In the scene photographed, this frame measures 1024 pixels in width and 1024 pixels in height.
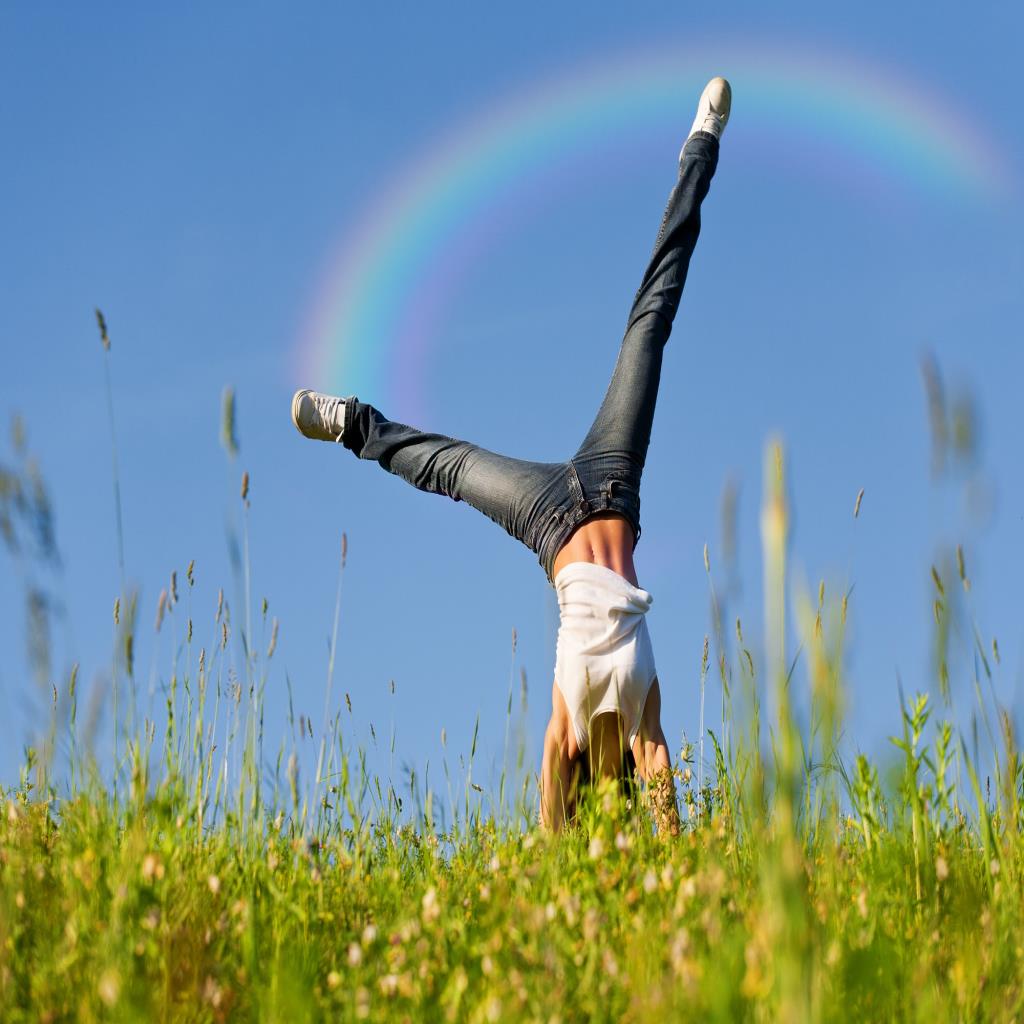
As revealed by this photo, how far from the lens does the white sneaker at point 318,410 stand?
295 inches

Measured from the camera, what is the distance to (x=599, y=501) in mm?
6094

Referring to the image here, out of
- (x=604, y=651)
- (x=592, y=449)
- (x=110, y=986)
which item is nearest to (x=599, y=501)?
(x=592, y=449)

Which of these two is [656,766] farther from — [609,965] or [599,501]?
[609,965]

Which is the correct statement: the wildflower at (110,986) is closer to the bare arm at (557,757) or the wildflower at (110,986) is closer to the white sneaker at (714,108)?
the bare arm at (557,757)

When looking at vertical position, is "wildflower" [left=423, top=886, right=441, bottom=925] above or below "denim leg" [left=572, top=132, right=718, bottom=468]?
below

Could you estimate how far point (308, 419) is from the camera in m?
7.54

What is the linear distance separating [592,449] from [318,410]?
213 centimetres

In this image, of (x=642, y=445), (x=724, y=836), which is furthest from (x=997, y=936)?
(x=642, y=445)

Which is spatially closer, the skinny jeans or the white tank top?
the white tank top

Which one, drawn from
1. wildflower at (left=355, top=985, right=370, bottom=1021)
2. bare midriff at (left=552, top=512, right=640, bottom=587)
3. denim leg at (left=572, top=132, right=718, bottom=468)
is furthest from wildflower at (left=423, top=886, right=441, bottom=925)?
denim leg at (left=572, top=132, right=718, bottom=468)

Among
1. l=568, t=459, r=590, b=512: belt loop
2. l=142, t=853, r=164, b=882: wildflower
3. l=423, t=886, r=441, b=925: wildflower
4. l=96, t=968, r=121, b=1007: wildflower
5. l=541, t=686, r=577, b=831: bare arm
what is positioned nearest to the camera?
l=96, t=968, r=121, b=1007: wildflower

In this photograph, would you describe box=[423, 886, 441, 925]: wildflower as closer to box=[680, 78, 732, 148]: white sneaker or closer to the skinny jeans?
the skinny jeans

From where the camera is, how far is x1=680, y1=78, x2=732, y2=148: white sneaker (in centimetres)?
763

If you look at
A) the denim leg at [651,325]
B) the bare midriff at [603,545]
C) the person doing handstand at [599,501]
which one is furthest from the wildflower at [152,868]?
the denim leg at [651,325]
